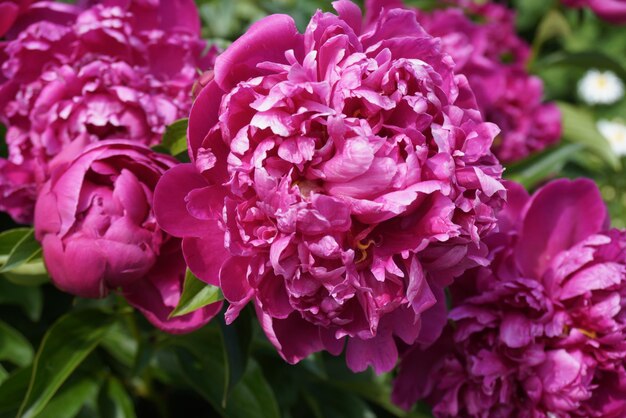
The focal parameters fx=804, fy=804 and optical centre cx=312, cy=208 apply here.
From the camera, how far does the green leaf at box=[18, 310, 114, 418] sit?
32.5 inches

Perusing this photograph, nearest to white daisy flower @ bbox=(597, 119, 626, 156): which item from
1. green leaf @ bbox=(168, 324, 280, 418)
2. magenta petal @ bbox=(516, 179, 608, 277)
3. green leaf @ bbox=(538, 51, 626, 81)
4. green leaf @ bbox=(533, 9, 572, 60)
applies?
green leaf @ bbox=(533, 9, 572, 60)

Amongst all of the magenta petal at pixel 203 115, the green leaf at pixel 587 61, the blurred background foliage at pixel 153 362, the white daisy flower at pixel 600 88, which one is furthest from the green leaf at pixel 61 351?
the white daisy flower at pixel 600 88

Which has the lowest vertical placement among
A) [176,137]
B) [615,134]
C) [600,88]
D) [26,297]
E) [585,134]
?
[600,88]

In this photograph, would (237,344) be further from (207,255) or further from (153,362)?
(153,362)

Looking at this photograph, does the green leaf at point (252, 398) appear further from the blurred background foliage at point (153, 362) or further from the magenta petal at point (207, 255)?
the magenta petal at point (207, 255)

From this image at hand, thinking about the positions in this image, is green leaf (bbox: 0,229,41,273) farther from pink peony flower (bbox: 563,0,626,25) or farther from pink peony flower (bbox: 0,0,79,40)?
pink peony flower (bbox: 563,0,626,25)

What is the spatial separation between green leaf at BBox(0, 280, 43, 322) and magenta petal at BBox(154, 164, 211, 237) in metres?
0.46

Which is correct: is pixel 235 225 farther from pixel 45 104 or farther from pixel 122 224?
pixel 45 104

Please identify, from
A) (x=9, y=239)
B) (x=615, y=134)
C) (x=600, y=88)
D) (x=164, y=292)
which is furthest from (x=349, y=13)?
Answer: (x=600, y=88)

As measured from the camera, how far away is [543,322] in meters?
0.80

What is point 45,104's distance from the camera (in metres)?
0.83

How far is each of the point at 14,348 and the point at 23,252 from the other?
13.1 inches

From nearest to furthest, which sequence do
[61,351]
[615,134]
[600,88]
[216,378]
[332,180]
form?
[332,180]
[61,351]
[216,378]
[615,134]
[600,88]

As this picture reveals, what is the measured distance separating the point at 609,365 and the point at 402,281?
27 cm
